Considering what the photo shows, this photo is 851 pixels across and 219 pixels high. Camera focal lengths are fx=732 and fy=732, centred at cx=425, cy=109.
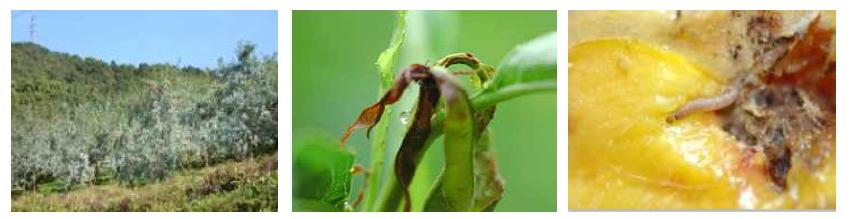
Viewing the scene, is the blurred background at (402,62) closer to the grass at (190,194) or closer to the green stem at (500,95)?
the green stem at (500,95)

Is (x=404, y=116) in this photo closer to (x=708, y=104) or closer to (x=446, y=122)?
(x=446, y=122)

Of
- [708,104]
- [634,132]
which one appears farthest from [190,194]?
[708,104]

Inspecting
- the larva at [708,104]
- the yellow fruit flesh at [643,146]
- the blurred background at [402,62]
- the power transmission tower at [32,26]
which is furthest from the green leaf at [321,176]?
the larva at [708,104]

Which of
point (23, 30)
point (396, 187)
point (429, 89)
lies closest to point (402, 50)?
point (429, 89)

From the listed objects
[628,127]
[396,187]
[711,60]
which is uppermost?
[711,60]
